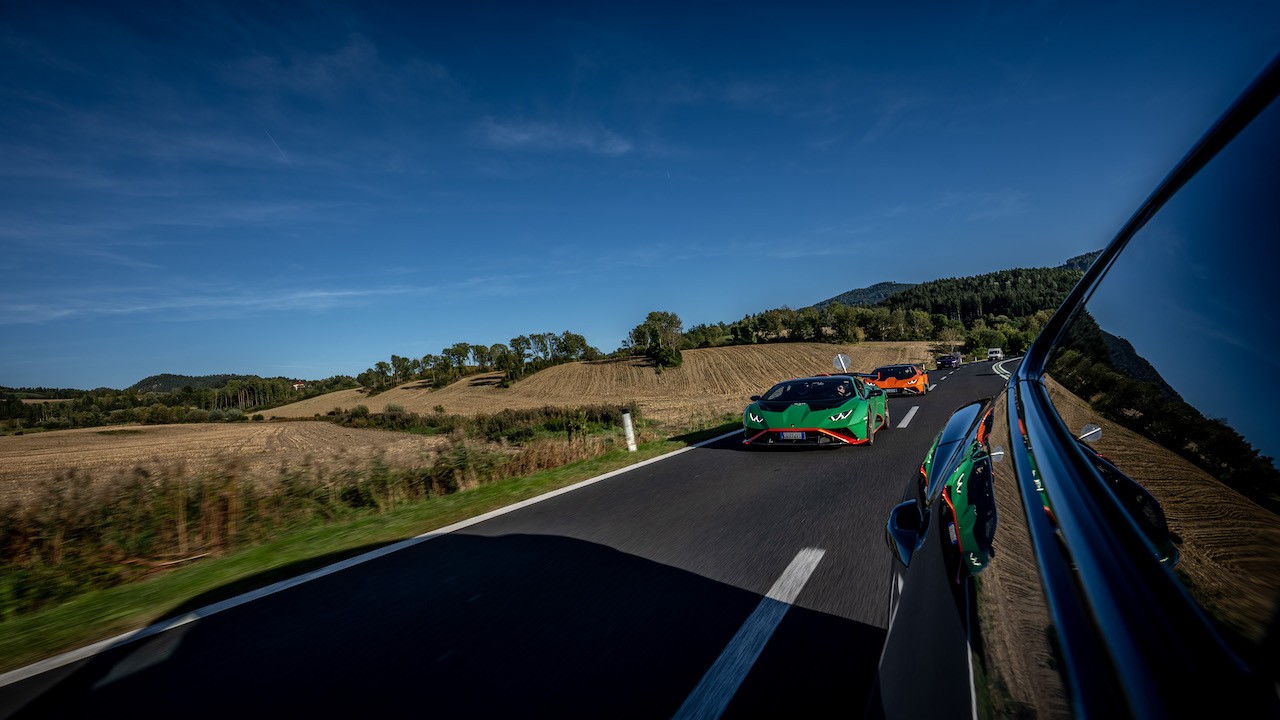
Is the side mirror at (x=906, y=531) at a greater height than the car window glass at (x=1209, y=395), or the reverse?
the car window glass at (x=1209, y=395)

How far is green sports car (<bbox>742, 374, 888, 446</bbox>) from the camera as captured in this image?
8.25 m

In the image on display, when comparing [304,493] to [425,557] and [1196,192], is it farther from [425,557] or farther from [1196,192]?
[1196,192]

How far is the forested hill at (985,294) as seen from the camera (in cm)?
11219

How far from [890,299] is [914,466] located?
195 meters

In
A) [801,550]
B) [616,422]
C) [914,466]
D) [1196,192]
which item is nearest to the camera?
[1196,192]

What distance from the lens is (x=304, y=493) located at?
23.6 feet

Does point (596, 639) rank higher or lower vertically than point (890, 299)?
lower

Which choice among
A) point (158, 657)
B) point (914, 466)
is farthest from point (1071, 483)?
point (914, 466)

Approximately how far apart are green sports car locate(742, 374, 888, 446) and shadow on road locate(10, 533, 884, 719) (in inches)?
200

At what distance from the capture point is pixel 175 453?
25.0 metres

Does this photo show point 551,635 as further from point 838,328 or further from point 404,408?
point 838,328

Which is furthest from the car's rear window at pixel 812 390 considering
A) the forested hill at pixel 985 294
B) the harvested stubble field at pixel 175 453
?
the forested hill at pixel 985 294

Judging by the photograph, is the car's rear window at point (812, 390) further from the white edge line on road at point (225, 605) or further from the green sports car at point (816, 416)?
the white edge line on road at point (225, 605)

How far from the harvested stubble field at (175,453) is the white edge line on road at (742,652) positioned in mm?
7061
